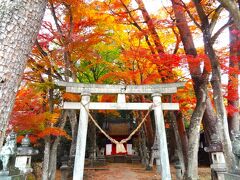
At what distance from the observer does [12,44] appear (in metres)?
2.12

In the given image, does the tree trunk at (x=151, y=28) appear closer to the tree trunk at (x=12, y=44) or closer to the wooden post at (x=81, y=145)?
the wooden post at (x=81, y=145)

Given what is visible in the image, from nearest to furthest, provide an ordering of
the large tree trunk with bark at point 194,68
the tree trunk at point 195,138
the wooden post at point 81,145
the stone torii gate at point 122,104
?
the wooden post at point 81,145 < the stone torii gate at point 122,104 < the tree trunk at point 195,138 < the large tree trunk with bark at point 194,68

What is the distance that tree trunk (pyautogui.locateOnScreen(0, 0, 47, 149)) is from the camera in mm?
2016

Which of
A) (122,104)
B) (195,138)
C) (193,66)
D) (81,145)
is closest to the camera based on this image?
(81,145)

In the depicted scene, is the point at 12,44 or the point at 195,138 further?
the point at 195,138

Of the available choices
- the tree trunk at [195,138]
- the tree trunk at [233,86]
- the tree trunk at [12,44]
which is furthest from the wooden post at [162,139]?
the tree trunk at [12,44]

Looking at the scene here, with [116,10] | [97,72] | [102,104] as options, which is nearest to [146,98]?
[97,72]

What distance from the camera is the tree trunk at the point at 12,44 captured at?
202cm

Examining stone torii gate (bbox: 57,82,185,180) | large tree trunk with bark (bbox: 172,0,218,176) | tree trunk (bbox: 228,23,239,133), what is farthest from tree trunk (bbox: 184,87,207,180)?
stone torii gate (bbox: 57,82,185,180)

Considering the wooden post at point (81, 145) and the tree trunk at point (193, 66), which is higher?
the tree trunk at point (193, 66)

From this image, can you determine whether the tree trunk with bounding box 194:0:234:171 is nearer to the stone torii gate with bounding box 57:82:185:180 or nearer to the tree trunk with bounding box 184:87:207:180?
the stone torii gate with bounding box 57:82:185:180

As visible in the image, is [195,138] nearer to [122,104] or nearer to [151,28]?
[122,104]

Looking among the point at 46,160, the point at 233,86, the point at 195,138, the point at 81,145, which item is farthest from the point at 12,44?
the point at 233,86

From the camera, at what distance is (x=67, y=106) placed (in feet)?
24.0
